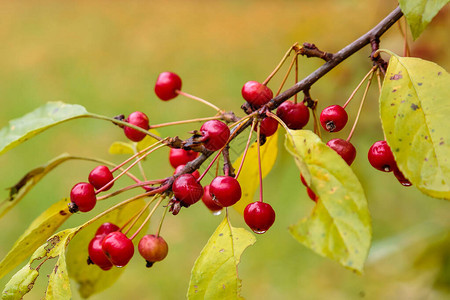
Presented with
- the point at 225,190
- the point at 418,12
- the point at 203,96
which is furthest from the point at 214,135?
the point at 203,96

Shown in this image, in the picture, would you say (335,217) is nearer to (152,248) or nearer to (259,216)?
(259,216)

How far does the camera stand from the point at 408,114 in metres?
0.92

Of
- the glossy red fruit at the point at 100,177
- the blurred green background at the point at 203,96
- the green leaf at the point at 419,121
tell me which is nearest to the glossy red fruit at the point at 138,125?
the glossy red fruit at the point at 100,177

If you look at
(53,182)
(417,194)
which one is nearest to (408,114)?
(417,194)

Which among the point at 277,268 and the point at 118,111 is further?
the point at 118,111

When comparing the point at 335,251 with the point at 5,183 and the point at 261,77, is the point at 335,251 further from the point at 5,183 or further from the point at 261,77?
the point at 261,77

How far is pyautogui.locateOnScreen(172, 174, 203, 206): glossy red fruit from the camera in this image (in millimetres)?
1041

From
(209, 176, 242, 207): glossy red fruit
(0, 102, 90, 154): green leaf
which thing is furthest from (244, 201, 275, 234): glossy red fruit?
(0, 102, 90, 154): green leaf

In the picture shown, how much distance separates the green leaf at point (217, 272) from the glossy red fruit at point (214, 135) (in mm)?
191

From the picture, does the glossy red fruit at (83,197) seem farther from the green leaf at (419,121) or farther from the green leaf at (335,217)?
the green leaf at (419,121)

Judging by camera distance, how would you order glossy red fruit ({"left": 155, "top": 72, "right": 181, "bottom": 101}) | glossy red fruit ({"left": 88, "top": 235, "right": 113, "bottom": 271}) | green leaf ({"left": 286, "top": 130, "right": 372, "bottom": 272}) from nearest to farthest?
green leaf ({"left": 286, "top": 130, "right": 372, "bottom": 272}), glossy red fruit ({"left": 88, "top": 235, "right": 113, "bottom": 271}), glossy red fruit ({"left": 155, "top": 72, "right": 181, "bottom": 101})

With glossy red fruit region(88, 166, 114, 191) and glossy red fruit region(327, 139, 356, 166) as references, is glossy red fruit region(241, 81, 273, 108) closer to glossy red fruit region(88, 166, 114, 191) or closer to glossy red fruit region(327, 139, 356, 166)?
glossy red fruit region(327, 139, 356, 166)

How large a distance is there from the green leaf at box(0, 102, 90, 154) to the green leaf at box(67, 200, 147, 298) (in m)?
0.29

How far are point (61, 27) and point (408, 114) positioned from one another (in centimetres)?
947
